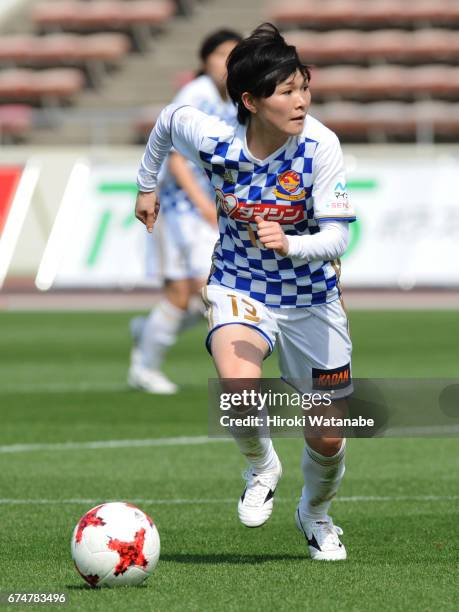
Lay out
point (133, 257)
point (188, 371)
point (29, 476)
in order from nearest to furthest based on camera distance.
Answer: point (29, 476), point (188, 371), point (133, 257)

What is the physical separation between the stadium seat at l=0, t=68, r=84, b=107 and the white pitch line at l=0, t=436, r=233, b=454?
2093cm

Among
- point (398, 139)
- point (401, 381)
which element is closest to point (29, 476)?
point (401, 381)

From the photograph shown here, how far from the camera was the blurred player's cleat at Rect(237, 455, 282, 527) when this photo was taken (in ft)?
18.0

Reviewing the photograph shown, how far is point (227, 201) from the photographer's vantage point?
5473 mm

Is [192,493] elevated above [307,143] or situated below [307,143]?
below

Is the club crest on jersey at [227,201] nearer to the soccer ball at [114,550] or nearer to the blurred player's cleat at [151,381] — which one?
the soccer ball at [114,550]

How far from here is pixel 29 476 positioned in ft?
24.9

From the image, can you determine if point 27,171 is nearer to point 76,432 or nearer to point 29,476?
point 76,432

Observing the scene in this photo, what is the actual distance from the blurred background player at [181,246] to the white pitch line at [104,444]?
5.65ft

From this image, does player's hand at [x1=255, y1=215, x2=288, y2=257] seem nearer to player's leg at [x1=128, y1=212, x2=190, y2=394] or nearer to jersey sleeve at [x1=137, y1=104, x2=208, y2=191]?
jersey sleeve at [x1=137, y1=104, x2=208, y2=191]

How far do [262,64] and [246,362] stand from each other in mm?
1145

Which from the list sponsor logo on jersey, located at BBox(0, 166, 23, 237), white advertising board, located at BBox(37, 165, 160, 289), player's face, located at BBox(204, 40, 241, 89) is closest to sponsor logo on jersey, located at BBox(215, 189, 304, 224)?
player's face, located at BBox(204, 40, 241, 89)

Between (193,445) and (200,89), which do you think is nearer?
(193,445)

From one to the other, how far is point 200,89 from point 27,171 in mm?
12473
